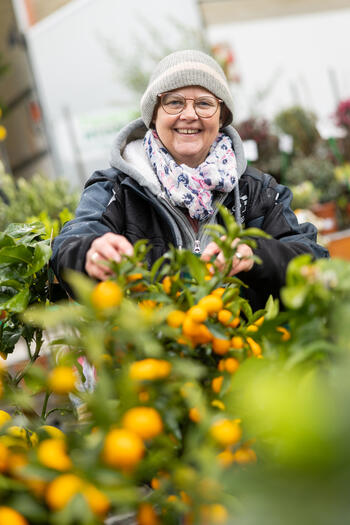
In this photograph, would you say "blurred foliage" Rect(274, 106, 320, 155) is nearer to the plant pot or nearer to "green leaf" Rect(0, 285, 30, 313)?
the plant pot

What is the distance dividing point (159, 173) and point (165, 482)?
95cm

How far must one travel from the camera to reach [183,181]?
137 centimetres

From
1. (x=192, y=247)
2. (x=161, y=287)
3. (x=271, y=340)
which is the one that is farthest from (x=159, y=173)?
(x=271, y=340)

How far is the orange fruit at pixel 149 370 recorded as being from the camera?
0.57 metres

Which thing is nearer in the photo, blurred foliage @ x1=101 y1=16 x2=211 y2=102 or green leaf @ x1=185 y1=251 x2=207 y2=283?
green leaf @ x1=185 y1=251 x2=207 y2=283

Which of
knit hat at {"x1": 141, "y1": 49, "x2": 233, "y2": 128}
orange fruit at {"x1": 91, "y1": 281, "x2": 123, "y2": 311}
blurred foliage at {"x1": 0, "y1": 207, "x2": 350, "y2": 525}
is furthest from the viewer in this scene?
knit hat at {"x1": 141, "y1": 49, "x2": 233, "y2": 128}

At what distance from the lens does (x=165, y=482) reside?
1.77 feet

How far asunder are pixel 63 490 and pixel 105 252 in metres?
0.44

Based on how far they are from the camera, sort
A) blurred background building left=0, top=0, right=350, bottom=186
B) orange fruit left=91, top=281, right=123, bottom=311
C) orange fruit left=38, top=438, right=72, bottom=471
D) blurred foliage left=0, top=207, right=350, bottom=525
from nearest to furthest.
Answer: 1. blurred foliage left=0, top=207, right=350, bottom=525
2. orange fruit left=38, top=438, right=72, bottom=471
3. orange fruit left=91, top=281, right=123, bottom=311
4. blurred background building left=0, top=0, right=350, bottom=186

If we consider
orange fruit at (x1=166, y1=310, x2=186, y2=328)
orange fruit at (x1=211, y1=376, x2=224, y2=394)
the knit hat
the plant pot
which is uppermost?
the knit hat

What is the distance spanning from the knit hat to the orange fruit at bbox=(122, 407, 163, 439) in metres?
0.96

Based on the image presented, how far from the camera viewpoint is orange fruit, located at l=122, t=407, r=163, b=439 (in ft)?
1.72

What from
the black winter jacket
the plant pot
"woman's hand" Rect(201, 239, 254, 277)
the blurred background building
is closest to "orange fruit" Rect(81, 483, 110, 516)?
"woman's hand" Rect(201, 239, 254, 277)

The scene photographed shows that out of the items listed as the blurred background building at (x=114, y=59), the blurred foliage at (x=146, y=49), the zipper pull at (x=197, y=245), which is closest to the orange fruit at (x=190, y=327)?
the zipper pull at (x=197, y=245)
